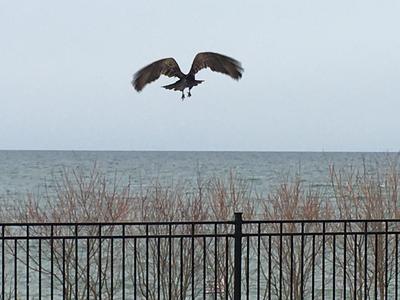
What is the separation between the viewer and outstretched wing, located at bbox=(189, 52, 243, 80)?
20.8ft

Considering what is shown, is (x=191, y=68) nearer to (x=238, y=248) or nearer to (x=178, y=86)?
(x=178, y=86)

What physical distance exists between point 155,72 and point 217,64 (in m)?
0.48

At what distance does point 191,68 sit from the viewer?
6297mm

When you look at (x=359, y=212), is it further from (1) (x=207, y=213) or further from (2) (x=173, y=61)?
(2) (x=173, y=61)

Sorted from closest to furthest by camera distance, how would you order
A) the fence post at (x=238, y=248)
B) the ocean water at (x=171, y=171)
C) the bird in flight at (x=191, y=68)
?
the bird in flight at (x=191, y=68), the fence post at (x=238, y=248), the ocean water at (x=171, y=171)

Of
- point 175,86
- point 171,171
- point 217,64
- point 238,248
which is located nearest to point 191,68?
point 217,64

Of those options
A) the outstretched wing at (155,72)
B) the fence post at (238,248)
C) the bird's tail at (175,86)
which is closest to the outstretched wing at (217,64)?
the outstretched wing at (155,72)

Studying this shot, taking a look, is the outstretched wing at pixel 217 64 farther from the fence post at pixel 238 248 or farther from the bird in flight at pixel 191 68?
the fence post at pixel 238 248

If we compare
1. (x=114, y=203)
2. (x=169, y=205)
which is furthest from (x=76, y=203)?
(x=169, y=205)

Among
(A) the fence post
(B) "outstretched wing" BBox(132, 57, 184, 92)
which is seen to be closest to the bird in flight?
(B) "outstretched wing" BBox(132, 57, 184, 92)

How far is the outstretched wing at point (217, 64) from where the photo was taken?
6332mm

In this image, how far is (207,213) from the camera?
1233cm

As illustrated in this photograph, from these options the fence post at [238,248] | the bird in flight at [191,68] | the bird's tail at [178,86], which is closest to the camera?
the bird's tail at [178,86]

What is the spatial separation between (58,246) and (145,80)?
19.9ft
